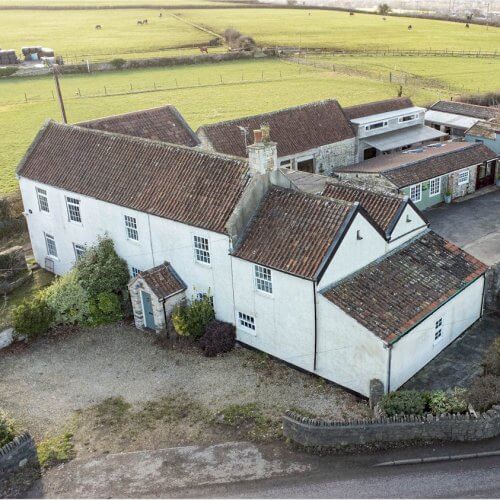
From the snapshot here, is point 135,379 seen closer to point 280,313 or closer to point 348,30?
point 280,313

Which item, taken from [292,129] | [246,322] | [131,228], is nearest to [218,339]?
[246,322]

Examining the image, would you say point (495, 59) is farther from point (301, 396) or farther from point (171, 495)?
point (171, 495)

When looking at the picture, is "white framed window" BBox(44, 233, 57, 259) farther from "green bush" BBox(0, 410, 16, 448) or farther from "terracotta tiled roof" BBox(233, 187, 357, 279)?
"green bush" BBox(0, 410, 16, 448)

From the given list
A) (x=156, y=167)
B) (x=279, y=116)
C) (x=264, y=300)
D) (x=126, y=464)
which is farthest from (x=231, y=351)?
(x=279, y=116)

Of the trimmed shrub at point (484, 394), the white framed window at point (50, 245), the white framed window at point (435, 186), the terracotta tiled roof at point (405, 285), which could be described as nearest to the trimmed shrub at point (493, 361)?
the trimmed shrub at point (484, 394)

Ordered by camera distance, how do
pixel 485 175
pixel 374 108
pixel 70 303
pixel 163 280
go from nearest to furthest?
1. pixel 163 280
2. pixel 70 303
3. pixel 485 175
4. pixel 374 108

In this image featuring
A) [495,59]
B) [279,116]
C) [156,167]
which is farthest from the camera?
[495,59]
